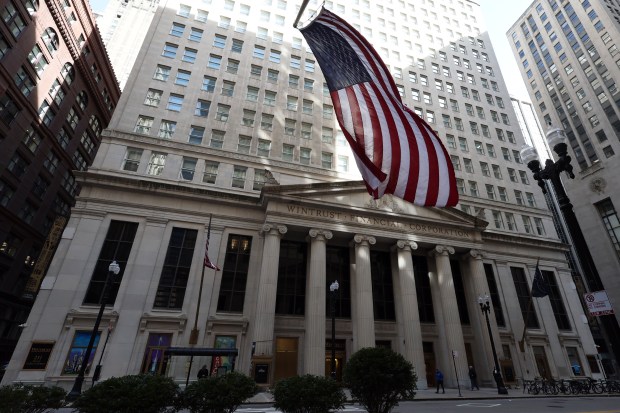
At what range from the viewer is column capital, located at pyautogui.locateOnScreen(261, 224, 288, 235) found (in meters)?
27.3

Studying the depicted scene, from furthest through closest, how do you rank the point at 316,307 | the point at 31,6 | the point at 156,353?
the point at 31,6 → the point at 316,307 → the point at 156,353

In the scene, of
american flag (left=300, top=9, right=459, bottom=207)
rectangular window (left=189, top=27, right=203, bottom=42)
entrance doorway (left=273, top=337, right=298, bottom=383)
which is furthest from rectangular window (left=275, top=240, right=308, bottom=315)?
rectangular window (left=189, top=27, right=203, bottom=42)

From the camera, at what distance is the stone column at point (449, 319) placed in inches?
1085

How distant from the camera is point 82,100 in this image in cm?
4984

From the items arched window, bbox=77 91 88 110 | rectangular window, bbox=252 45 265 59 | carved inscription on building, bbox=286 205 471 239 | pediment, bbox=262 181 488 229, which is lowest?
carved inscription on building, bbox=286 205 471 239

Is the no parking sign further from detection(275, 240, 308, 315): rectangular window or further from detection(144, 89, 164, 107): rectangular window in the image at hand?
detection(144, 89, 164, 107): rectangular window

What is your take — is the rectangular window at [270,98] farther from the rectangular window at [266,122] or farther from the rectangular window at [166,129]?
the rectangular window at [166,129]

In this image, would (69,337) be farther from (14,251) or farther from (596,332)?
(596,332)

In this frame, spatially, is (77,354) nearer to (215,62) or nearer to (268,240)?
(268,240)

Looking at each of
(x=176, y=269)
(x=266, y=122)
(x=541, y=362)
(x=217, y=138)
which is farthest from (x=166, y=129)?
(x=541, y=362)

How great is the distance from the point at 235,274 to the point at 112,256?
30.9ft

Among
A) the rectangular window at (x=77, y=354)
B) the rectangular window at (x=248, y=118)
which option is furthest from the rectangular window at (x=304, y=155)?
the rectangular window at (x=77, y=354)

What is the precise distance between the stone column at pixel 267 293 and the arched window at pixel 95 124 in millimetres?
42496

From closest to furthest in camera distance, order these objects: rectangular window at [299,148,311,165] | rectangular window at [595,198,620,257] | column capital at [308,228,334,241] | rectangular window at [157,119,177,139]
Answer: column capital at [308,228,334,241], rectangular window at [157,119,177,139], rectangular window at [299,148,311,165], rectangular window at [595,198,620,257]
